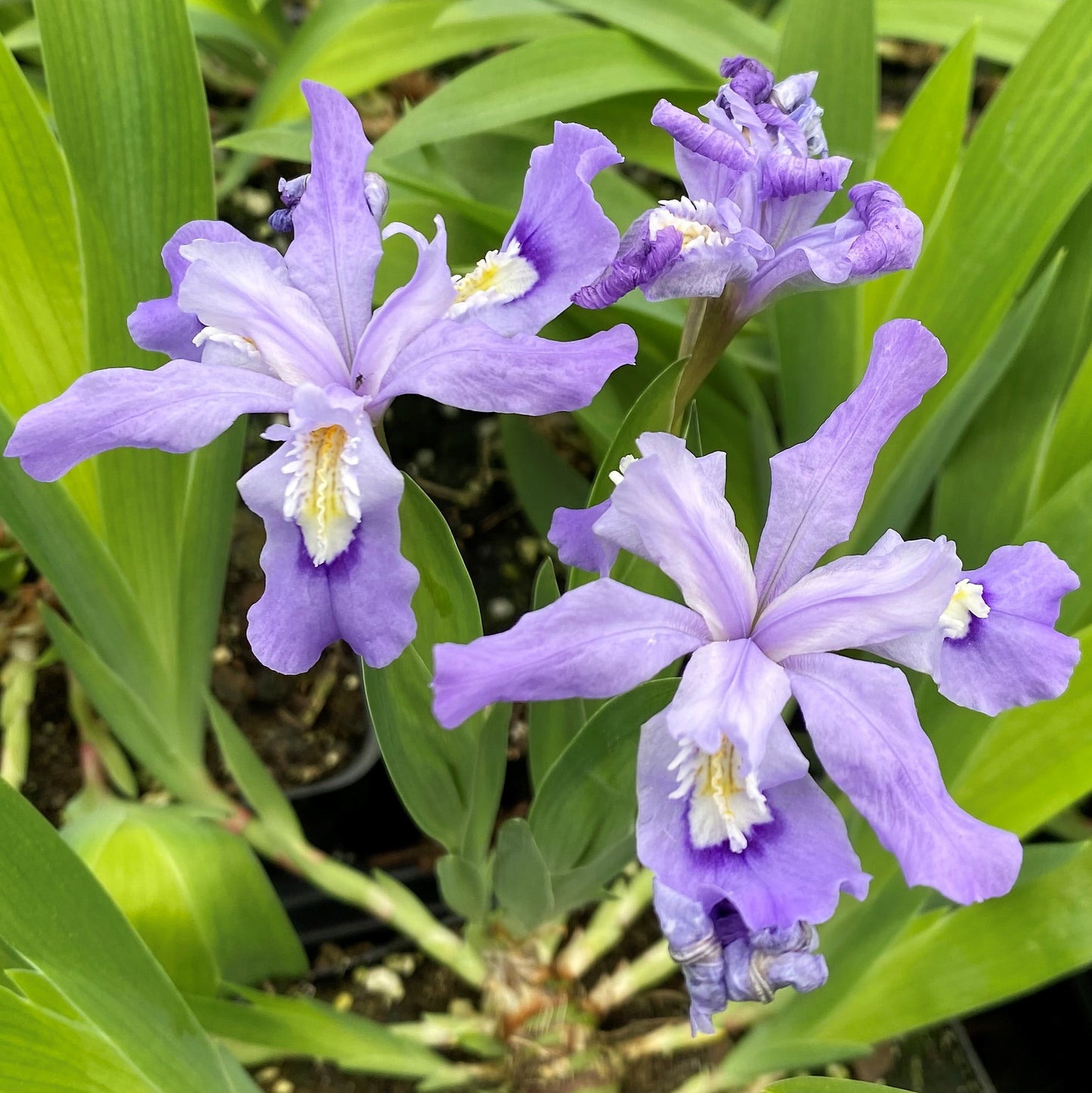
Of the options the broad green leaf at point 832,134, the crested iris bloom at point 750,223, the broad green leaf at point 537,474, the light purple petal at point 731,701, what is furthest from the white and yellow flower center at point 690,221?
the broad green leaf at point 537,474

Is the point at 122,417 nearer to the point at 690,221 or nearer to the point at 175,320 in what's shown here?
the point at 175,320

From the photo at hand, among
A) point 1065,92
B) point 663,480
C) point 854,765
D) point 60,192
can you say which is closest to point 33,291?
point 60,192

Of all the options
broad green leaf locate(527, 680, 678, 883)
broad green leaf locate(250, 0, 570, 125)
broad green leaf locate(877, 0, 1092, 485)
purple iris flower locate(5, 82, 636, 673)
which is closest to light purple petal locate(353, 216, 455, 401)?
purple iris flower locate(5, 82, 636, 673)

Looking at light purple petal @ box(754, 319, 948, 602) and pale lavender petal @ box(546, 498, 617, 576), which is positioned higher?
light purple petal @ box(754, 319, 948, 602)

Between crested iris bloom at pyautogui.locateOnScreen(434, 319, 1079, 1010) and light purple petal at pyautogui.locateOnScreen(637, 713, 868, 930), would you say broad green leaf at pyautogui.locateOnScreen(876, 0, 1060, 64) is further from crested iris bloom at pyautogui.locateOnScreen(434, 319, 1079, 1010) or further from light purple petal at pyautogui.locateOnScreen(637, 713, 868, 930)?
light purple petal at pyautogui.locateOnScreen(637, 713, 868, 930)

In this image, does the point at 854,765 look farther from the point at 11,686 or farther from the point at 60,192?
the point at 11,686

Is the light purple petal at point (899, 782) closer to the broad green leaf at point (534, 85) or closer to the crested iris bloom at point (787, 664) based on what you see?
the crested iris bloom at point (787, 664)

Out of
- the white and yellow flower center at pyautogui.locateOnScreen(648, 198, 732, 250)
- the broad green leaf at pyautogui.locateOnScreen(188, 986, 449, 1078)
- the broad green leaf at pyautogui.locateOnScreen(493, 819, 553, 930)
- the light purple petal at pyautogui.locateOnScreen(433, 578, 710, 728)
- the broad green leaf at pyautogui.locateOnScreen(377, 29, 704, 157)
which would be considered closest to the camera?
the light purple petal at pyautogui.locateOnScreen(433, 578, 710, 728)
